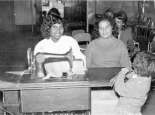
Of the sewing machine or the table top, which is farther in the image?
the sewing machine

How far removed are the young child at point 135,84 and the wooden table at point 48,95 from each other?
130mm

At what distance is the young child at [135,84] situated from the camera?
232cm

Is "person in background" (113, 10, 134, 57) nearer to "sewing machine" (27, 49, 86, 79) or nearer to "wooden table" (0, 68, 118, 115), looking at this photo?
"sewing machine" (27, 49, 86, 79)

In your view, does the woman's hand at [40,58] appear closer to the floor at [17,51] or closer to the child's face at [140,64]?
the child's face at [140,64]

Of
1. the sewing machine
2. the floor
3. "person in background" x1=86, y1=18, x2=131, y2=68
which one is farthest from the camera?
the floor

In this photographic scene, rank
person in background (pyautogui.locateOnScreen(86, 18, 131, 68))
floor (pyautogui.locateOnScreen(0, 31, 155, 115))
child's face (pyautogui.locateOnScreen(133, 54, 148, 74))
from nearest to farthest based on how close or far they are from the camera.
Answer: child's face (pyautogui.locateOnScreen(133, 54, 148, 74))
person in background (pyautogui.locateOnScreen(86, 18, 131, 68))
floor (pyautogui.locateOnScreen(0, 31, 155, 115))

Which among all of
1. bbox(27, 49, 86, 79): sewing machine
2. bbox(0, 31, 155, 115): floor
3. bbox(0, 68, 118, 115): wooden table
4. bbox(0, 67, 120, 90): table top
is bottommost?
bbox(0, 31, 155, 115): floor

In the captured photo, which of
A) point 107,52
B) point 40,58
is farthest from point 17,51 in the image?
point 40,58

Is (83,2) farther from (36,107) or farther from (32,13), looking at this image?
(36,107)

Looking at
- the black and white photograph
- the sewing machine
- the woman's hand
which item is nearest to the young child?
the black and white photograph

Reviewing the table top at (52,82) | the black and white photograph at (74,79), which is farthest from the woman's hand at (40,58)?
the table top at (52,82)

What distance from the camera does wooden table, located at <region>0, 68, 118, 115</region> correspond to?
2.36 meters

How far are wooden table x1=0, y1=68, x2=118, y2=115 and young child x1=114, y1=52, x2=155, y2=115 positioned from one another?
0.13 metres

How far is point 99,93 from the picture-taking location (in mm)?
2744
